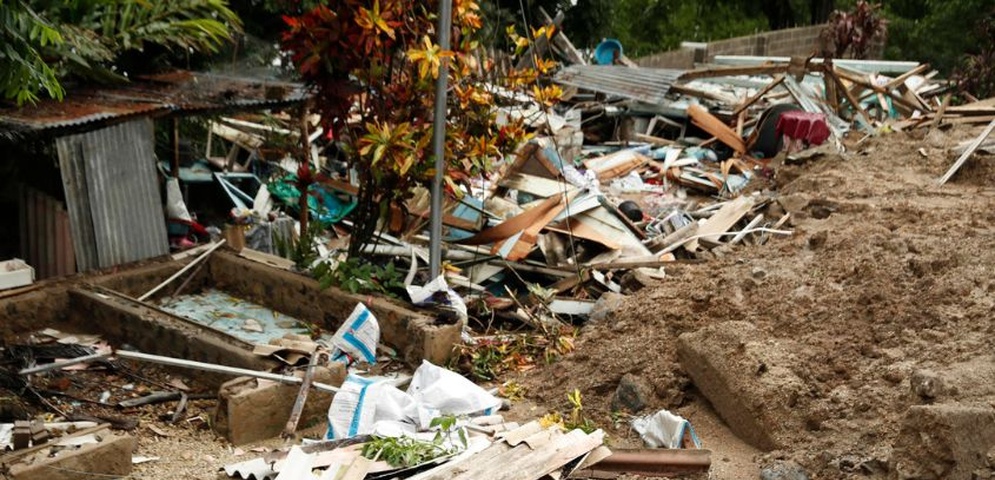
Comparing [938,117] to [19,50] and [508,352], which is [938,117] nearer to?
[508,352]

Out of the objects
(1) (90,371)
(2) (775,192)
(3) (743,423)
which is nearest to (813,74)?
(2) (775,192)

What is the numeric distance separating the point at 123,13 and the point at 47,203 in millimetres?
2077

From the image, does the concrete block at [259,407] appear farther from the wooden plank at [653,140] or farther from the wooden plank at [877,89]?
the wooden plank at [877,89]

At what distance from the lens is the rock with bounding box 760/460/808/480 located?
5.42m

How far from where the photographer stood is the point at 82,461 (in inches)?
213

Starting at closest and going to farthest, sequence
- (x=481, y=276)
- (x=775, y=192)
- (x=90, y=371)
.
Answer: (x=90, y=371), (x=481, y=276), (x=775, y=192)

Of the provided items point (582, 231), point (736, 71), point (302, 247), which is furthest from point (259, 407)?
point (736, 71)

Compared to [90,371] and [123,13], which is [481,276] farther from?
[123,13]

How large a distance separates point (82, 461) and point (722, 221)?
6735mm

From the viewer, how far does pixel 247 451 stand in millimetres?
6156

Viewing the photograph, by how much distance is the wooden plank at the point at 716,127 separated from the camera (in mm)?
14523

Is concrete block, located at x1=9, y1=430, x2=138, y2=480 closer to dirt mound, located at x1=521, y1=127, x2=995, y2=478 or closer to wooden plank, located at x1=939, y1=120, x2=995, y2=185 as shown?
dirt mound, located at x1=521, y1=127, x2=995, y2=478

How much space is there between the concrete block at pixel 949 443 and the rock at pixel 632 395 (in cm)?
196

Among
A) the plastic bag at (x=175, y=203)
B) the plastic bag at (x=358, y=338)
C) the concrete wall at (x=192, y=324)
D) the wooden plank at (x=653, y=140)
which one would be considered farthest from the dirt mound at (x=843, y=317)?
the wooden plank at (x=653, y=140)
